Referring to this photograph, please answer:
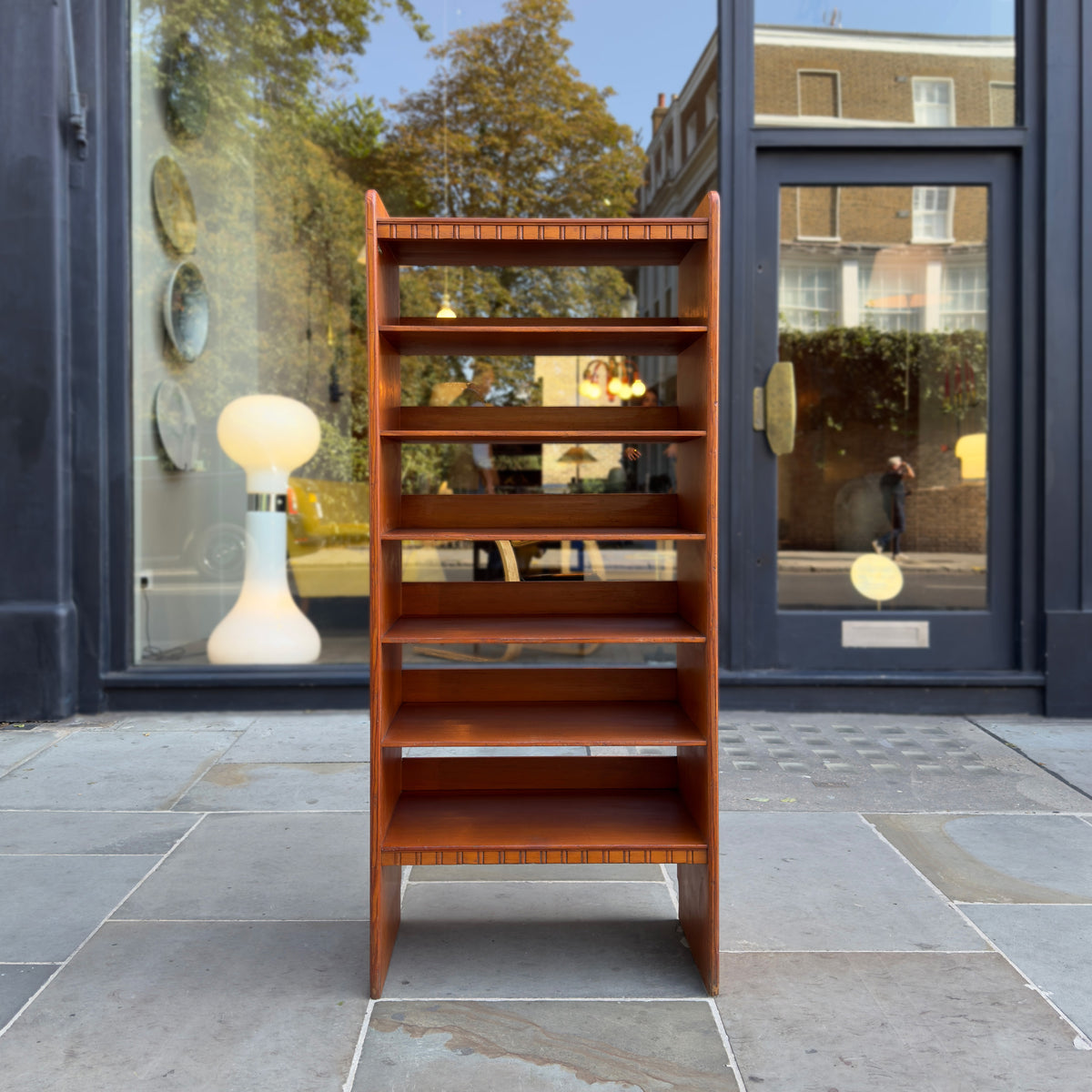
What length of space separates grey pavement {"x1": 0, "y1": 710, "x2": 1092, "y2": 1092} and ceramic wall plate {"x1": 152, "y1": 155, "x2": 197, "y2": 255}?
3.41 metres

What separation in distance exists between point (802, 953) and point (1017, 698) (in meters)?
3.56

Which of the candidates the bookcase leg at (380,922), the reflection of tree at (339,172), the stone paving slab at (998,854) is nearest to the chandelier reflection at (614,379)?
the reflection of tree at (339,172)

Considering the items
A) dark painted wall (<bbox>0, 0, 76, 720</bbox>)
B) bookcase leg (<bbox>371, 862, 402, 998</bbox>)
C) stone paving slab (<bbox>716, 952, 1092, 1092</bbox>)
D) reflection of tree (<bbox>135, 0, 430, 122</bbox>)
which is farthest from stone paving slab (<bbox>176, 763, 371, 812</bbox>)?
reflection of tree (<bbox>135, 0, 430, 122</bbox>)

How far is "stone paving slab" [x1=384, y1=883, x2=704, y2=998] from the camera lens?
108 inches

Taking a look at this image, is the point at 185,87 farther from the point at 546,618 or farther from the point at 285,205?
the point at 546,618

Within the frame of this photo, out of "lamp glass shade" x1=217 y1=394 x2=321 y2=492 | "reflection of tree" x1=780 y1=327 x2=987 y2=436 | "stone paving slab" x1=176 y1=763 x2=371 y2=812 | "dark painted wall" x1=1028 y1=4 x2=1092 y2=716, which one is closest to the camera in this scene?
"stone paving slab" x1=176 y1=763 x2=371 y2=812

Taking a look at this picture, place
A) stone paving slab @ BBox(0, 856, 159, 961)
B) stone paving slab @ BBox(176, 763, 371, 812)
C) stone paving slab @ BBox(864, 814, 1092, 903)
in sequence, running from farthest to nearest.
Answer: stone paving slab @ BBox(176, 763, 371, 812) < stone paving slab @ BBox(864, 814, 1092, 903) < stone paving slab @ BBox(0, 856, 159, 961)

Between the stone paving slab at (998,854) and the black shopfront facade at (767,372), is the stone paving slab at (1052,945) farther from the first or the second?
the black shopfront facade at (767,372)

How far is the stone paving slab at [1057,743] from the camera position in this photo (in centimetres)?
479

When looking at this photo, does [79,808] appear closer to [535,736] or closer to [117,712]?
[117,712]

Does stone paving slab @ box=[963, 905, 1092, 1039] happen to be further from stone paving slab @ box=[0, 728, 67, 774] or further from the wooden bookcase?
stone paving slab @ box=[0, 728, 67, 774]

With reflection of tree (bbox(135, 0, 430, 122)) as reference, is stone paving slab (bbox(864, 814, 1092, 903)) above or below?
below

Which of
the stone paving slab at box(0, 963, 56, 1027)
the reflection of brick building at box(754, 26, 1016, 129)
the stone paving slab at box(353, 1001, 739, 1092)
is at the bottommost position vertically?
the stone paving slab at box(353, 1001, 739, 1092)

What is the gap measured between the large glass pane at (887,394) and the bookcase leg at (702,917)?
3217 mm
